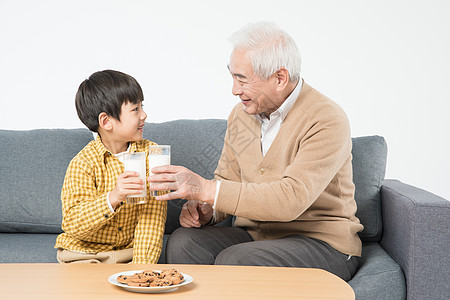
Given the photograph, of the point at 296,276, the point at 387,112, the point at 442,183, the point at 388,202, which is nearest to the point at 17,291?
the point at 296,276

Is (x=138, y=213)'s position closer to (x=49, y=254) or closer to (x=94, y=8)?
(x=49, y=254)

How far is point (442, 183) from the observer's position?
337cm

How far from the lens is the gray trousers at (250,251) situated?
165cm

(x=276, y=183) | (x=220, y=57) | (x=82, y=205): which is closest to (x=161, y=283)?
(x=276, y=183)

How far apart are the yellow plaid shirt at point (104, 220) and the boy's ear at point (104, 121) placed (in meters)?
0.07

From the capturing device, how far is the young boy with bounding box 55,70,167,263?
74.6 inches

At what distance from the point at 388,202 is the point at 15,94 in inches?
95.2

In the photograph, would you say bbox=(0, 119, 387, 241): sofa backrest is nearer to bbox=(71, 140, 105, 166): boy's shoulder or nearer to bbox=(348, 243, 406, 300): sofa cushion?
bbox=(71, 140, 105, 166): boy's shoulder

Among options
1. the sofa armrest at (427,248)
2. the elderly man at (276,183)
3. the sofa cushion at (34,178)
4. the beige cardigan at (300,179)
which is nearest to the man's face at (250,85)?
the elderly man at (276,183)

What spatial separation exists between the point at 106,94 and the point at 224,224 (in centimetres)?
87

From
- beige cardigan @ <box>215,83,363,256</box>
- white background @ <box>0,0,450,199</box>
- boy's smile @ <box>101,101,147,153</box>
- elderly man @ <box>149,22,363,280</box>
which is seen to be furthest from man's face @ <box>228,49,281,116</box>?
white background @ <box>0,0,450,199</box>

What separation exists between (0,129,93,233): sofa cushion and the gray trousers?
84 centimetres

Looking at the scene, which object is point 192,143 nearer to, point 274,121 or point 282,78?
point 274,121

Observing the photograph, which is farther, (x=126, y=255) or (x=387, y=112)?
(x=387, y=112)
